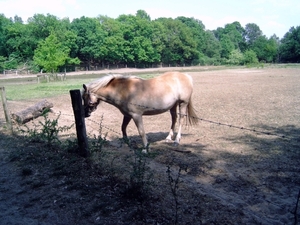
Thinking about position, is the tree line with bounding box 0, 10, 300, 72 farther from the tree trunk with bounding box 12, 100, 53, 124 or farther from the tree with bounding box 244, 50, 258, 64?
A: the tree trunk with bounding box 12, 100, 53, 124

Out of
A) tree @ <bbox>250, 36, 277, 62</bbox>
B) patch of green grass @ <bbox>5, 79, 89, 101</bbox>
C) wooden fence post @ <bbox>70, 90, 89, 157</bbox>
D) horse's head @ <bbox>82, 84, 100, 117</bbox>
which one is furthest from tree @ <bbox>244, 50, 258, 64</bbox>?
wooden fence post @ <bbox>70, 90, 89, 157</bbox>

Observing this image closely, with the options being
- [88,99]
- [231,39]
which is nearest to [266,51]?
[231,39]

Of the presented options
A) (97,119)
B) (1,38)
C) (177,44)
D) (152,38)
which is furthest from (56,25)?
(97,119)

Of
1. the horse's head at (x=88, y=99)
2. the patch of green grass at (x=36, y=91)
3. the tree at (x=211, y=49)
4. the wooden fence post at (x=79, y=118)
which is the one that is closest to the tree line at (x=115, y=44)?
the tree at (x=211, y=49)

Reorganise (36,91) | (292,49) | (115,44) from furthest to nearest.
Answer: (292,49)
(115,44)
(36,91)

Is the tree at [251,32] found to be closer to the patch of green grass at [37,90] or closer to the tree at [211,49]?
the tree at [211,49]

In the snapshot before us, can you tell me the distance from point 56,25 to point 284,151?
68.8 metres

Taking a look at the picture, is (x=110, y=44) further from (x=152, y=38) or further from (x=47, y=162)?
(x=47, y=162)

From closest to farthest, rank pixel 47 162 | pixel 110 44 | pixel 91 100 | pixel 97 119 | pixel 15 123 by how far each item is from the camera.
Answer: pixel 47 162 < pixel 91 100 < pixel 15 123 < pixel 97 119 < pixel 110 44

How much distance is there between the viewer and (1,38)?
60000 millimetres

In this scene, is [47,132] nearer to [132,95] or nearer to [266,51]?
[132,95]

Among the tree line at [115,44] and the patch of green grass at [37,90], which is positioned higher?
the tree line at [115,44]

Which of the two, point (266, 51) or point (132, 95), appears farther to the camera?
point (266, 51)

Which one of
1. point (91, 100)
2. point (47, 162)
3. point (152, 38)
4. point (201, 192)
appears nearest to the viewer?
point (201, 192)
